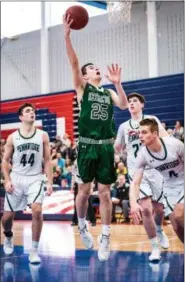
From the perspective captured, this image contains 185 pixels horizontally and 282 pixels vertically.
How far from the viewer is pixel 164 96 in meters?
17.0

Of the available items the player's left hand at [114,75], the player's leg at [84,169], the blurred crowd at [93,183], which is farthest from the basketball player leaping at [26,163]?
the blurred crowd at [93,183]

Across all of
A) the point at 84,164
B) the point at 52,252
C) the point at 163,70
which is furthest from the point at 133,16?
the point at 84,164

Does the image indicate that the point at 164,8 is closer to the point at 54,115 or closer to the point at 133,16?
the point at 133,16

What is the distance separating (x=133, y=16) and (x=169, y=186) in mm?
14691

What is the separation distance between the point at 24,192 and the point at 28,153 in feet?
1.70

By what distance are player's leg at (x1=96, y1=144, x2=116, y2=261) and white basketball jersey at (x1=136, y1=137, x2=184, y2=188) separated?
54 cm

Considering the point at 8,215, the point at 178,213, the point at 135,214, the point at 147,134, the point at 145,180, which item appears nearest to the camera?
the point at 135,214

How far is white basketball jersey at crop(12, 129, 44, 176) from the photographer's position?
22.6 feet

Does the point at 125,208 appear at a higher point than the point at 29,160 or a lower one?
lower

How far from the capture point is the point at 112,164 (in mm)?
5922

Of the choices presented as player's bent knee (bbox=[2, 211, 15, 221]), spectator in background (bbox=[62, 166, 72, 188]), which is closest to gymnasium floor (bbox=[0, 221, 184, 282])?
player's bent knee (bbox=[2, 211, 15, 221])

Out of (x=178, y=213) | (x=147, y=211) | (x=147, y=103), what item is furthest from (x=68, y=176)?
(x=178, y=213)

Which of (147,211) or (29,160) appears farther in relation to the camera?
(29,160)

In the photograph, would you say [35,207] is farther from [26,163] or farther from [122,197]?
[122,197]
